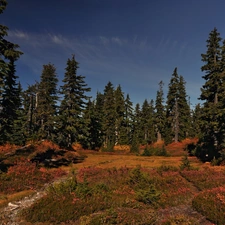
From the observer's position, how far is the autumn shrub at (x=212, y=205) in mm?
9580

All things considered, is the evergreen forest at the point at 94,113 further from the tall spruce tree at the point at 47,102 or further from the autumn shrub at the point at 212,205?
the autumn shrub at the point at 212,205

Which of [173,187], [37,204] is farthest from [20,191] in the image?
[173,187]

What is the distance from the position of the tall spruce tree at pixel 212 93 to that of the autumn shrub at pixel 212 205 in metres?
18.5

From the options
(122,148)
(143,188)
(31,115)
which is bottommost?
(143,188)

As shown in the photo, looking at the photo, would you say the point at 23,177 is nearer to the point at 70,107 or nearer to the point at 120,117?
the point at 70,107

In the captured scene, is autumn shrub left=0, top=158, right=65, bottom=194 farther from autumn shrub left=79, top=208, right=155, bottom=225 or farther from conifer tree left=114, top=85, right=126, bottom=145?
conifer tree left=114, top=85, right=126, bottom=145

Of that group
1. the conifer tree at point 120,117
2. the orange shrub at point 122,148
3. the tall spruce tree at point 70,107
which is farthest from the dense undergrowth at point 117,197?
the conifer tree at point 120,117

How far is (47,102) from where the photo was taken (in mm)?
43750

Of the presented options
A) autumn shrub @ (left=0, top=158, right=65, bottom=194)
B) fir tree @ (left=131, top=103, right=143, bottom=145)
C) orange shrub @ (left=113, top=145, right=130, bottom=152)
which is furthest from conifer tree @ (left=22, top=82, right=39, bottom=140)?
fir tree @ (left=131, top=103, right=143, bottom=145)

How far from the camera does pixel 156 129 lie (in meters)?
61.1

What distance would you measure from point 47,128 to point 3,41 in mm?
26097

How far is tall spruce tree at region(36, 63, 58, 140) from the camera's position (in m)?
41.6

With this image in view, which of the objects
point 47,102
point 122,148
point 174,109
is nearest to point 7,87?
point 47,102

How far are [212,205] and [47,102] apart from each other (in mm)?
38771
